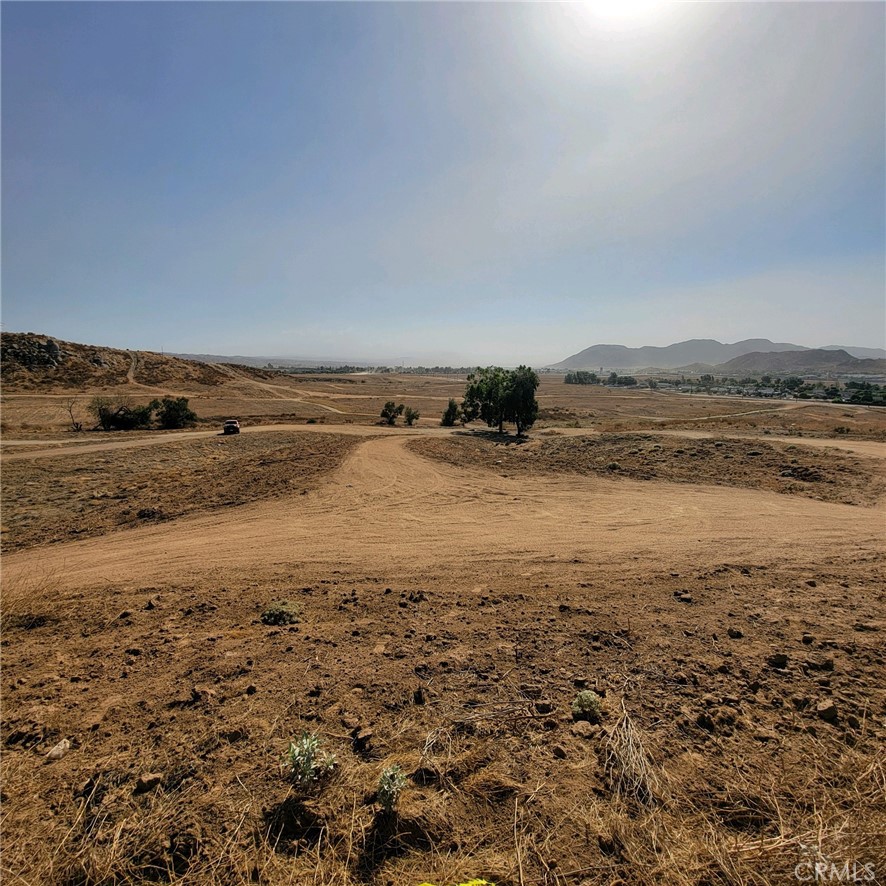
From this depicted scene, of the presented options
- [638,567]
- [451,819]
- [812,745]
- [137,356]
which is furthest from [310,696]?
[137,356]

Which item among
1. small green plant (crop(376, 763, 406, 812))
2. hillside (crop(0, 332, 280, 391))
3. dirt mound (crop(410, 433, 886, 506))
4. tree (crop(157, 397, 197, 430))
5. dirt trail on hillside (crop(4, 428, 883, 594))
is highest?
hillside (crop(0, 332, 280, 391))

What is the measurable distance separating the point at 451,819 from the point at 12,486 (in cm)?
2082

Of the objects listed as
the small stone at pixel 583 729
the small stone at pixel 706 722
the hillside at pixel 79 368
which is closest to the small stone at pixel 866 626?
the small stone at pixel 706 722

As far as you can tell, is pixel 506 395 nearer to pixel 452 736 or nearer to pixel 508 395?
pixel 508 395

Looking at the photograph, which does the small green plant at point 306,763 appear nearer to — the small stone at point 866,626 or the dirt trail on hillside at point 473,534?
the dirt trail on hillside at point 473,534

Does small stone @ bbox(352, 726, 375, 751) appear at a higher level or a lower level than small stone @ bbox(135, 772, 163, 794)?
lower

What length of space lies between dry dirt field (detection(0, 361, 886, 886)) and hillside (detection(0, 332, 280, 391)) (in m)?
71.4

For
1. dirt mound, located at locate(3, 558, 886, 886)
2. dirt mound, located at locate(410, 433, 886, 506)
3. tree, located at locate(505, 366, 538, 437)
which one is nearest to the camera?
dirt mound, located at locate(3, 558, 886, 886)

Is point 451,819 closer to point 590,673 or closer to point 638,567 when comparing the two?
point 590,673

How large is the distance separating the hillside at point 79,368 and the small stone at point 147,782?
3007 inches

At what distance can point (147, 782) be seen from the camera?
325 cm

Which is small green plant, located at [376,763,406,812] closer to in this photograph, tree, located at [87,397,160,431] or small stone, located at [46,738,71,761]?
small stone, located at [46,738,71,761]

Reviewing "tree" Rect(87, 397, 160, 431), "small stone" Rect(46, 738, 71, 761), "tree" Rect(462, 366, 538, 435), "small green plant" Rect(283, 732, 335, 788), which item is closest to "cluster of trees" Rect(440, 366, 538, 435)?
"tree" Rect(462, 366, 538, 435)

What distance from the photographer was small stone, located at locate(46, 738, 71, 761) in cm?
360
